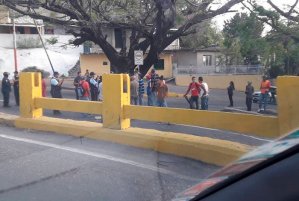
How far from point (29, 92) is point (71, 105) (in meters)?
1.62

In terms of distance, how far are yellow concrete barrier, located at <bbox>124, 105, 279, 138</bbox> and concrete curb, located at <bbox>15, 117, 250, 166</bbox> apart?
0.84 ft

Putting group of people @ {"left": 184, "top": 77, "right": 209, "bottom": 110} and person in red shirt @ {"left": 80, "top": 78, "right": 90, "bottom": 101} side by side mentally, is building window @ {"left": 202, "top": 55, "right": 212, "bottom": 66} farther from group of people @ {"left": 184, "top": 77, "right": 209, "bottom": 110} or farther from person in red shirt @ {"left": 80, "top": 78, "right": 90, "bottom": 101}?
person in red shirt @ {"left": 80, "top": 78, "right": 90, "bottom": 101}

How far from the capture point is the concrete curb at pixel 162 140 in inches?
277

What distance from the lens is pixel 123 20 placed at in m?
20.5

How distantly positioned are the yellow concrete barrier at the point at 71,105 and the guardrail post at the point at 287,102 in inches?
150

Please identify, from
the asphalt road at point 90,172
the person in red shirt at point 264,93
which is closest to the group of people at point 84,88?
the person in red shirt at point 264,93

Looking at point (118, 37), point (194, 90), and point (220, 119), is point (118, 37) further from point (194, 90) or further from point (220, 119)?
point (220, 119)

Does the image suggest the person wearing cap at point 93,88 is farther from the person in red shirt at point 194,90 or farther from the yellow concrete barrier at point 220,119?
the yellow concrete barrier at point 220,119

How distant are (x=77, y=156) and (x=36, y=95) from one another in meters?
3.78

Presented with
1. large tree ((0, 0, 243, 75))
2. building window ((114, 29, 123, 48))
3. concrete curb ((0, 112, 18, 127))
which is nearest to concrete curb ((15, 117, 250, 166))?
concrete curb ((0, 112, 18, 127))

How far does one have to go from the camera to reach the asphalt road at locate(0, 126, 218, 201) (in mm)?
5777

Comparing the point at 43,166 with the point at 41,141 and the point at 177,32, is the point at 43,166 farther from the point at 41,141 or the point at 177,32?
the point at 177,32

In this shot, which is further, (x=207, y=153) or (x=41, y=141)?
(x=41, y=141)

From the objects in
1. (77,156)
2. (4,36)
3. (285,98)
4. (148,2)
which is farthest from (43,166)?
(4,36)
